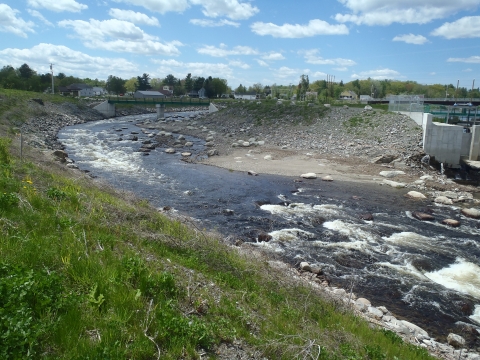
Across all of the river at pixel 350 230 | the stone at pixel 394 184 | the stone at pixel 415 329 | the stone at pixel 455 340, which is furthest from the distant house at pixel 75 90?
the stone at pixel 455 340

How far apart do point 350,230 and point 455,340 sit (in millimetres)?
7145

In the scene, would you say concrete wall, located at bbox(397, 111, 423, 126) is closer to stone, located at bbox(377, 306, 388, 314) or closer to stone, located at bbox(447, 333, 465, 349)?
stone, located at bbox(377, 306, 388, 314)

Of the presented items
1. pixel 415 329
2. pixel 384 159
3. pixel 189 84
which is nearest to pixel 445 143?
pixel 384 159

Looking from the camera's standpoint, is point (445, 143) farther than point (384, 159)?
Yes

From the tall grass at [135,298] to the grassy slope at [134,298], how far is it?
0.06ft

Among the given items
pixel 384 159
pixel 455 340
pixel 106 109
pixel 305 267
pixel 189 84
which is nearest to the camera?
pixel 455 340

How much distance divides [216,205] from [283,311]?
Answer: 476 inches

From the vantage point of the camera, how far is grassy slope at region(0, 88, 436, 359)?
4.39m

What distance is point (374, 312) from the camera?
9898 mm

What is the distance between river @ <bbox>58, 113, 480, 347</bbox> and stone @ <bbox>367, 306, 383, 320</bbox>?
70 cm

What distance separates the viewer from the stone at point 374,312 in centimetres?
969

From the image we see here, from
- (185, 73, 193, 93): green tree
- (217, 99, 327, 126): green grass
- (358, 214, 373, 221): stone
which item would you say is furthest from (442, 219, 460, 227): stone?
(185, 73, 193, 93): green tree

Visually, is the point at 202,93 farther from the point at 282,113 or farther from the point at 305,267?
the point at 305,267

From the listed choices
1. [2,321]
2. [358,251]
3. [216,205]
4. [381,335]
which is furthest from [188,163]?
[2,321]
